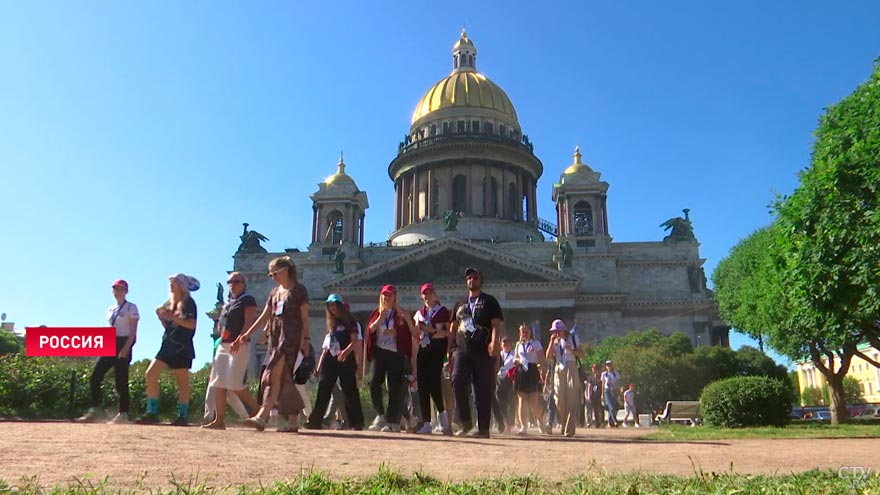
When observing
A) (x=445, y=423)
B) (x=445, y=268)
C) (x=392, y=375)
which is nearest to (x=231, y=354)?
(x=392, y=375)

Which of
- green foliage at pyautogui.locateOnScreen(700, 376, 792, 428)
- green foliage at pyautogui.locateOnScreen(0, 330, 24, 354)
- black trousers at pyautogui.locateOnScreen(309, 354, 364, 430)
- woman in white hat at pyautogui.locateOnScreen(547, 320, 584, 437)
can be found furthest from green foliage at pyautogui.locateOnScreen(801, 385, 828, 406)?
black trousers at pyautogui.locateOnScreen(309, 354, 364, 430)

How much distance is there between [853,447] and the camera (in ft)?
26.5

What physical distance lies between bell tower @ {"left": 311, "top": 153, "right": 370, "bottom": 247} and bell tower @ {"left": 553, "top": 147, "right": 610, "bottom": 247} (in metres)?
14.6

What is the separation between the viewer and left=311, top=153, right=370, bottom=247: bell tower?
5006 cm

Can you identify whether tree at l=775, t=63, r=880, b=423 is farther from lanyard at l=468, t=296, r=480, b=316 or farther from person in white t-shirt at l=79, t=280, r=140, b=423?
person in white t-shirt at l=79, t=280, r=140, b=423

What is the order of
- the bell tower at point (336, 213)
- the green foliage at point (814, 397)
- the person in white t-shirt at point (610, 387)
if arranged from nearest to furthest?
the person in white t-shirt at point (610, 387) → the bell tower at point (336, 213) → the green foliage at point (814, 397)

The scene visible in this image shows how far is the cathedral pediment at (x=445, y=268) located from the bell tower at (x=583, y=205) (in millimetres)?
6525

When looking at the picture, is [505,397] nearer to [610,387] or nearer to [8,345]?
[610,387]

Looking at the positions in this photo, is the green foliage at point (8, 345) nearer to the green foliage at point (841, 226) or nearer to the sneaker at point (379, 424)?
the sneaker at point (379, 424)

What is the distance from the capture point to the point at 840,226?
1501cm

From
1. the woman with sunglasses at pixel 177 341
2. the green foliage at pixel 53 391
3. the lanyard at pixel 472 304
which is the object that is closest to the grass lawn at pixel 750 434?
the lanyard at pixel 472 304

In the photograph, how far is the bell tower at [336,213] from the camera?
50.1m

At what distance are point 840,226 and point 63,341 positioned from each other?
1615 centimetres

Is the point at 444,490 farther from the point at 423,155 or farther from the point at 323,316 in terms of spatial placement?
the point at 423,155
